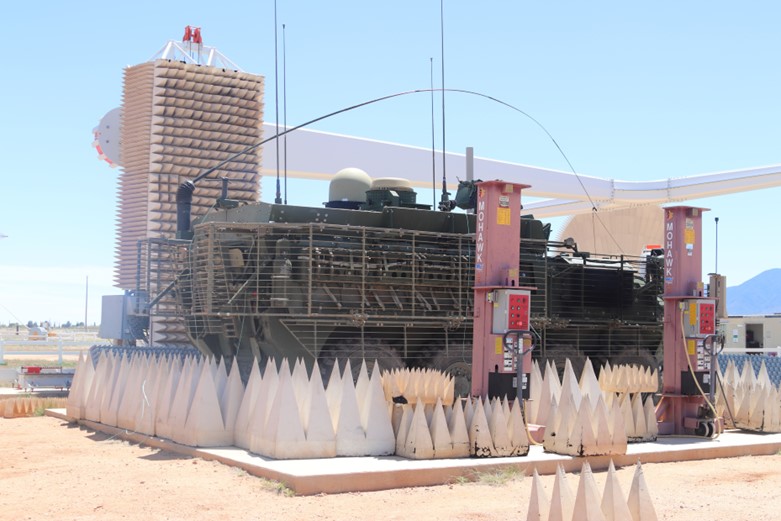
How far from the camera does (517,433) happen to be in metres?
10.7

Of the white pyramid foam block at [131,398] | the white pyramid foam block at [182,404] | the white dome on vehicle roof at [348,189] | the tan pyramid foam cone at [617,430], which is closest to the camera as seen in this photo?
the tan pyramid foam cone at [617,430]

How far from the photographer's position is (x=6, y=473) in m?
10.2

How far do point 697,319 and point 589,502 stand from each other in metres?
7.20

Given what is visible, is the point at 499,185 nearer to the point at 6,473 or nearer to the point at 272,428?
the point at 272,428

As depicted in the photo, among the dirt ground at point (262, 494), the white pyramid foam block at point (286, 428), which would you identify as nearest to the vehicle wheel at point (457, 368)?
the dirt ground at point (262, 494)

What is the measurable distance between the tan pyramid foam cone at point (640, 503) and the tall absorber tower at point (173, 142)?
1616 cm

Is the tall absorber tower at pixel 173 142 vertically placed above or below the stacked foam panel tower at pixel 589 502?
above

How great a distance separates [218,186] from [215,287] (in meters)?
8.61

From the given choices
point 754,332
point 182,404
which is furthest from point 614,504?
point 754,332

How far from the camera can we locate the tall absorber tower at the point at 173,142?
22.3 m

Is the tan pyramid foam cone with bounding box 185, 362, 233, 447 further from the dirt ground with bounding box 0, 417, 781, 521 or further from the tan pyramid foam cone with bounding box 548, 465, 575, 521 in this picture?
the tan pyramid foam cone with bounding box 548, 465, 575, 521

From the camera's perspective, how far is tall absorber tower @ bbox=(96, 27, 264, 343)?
2228 centimetres

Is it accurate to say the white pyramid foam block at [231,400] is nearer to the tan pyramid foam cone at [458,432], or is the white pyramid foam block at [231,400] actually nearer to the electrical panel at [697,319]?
the tan pyramid foam cone at [458,432]

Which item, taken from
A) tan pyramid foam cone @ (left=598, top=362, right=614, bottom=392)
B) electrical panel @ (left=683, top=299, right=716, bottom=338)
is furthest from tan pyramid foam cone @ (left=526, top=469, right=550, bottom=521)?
electrical panel @ (left=683, top=299, right=716, bottom=338)
